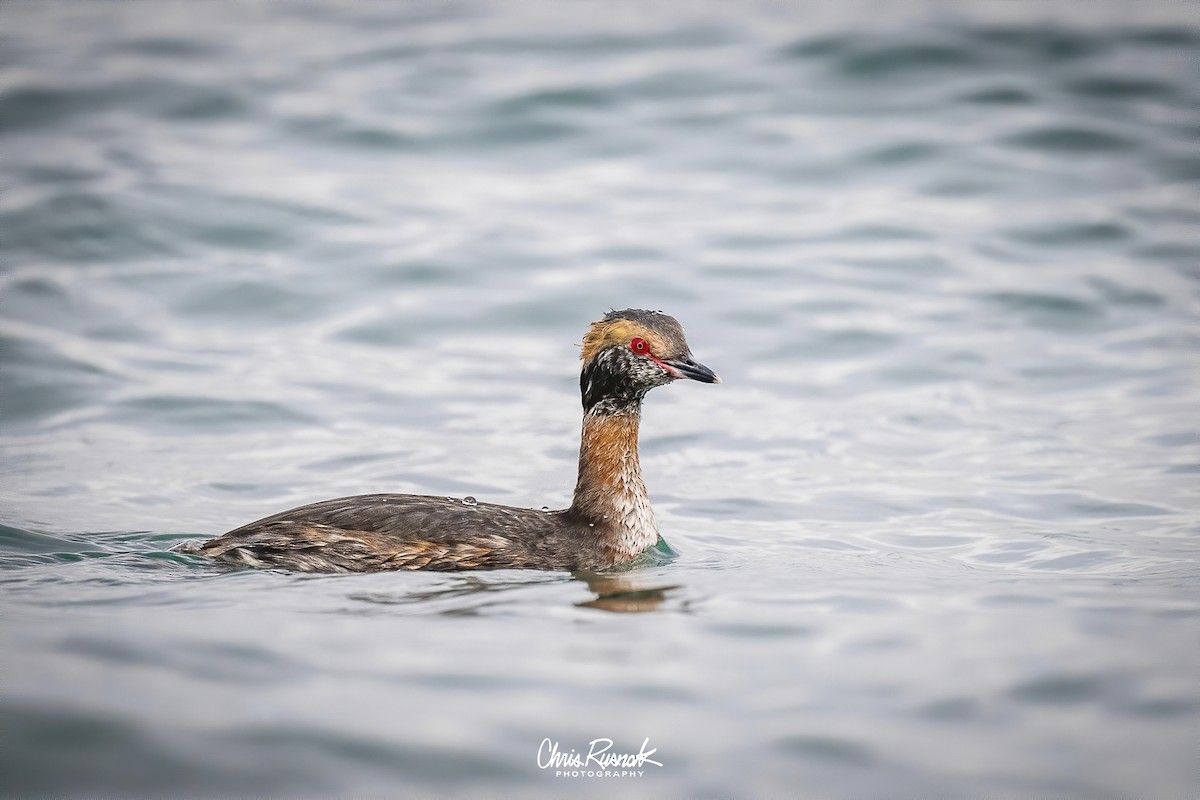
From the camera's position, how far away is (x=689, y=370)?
933cm

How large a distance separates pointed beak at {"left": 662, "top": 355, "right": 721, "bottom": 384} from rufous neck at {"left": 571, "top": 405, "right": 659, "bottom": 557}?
622 millimetres

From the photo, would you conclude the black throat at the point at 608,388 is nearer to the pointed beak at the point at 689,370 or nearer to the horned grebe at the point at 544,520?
the horned grebe at the point at 544,520

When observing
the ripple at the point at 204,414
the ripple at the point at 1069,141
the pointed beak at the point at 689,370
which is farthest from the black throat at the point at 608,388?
the ripple at the point at 1069,141

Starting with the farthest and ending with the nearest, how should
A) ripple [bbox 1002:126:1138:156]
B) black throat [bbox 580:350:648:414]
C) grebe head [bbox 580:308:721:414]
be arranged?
ripple [bbox 1002:126:1138:156] → black throat [bbox 580:350:648:414] → grebe head [bbox 580:308:721:414]

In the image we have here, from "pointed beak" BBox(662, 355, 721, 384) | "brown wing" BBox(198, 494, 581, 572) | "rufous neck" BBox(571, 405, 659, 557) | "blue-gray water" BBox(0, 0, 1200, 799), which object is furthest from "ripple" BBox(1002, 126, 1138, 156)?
"brown wing" BBox(198, 494, 581, 572)

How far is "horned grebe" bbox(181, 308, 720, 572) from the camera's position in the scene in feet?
29.5

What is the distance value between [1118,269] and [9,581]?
1469 cm

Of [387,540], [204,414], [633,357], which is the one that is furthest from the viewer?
[204,414]

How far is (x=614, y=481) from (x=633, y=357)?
3.23 ft

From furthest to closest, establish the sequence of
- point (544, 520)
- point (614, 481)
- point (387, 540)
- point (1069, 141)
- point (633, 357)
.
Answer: point (1069, 141)
point (614, 481)
point (544, 520)
point (633, 357)
point (387, 540)

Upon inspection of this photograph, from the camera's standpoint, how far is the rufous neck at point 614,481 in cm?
976

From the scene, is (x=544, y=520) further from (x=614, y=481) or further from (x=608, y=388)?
(x=608, y=388)

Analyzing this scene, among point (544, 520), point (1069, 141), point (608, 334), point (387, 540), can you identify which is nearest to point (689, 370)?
point (608, 334)

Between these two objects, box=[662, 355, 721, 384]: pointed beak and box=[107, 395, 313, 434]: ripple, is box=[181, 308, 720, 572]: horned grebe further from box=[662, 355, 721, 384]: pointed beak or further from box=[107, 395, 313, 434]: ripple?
box=[107, 395, 313, 434]: ripple
